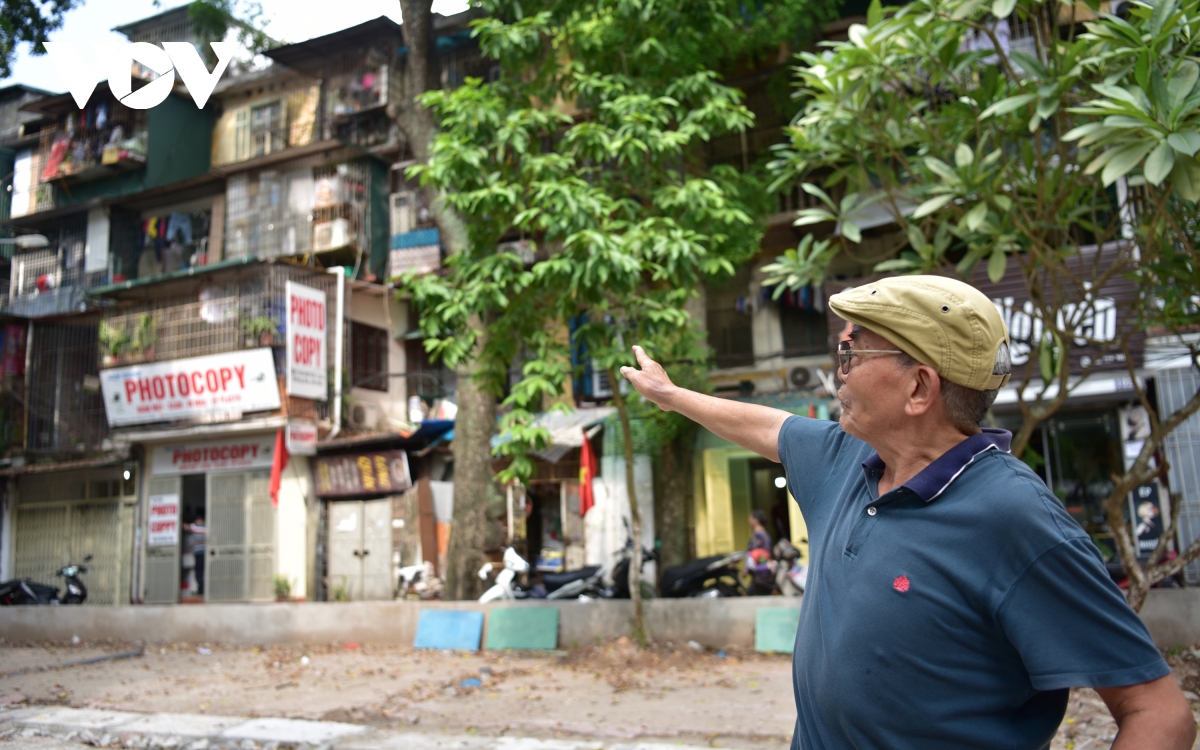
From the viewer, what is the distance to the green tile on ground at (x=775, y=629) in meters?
8.71

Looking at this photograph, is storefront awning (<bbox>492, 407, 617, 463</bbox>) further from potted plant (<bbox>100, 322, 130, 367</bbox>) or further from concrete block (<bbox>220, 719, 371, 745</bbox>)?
potted plant (<bbox>100, 322, 130, 367</bbox>)

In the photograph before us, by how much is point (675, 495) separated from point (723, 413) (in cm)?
1137

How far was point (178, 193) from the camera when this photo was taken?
781 inches

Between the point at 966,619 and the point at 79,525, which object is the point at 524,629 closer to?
the point at 966,619

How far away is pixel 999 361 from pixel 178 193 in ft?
69.6

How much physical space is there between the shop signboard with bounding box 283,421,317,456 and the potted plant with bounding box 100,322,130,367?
440 cm

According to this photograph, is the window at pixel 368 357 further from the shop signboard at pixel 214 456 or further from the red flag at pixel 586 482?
the red flag at pixel 586 482

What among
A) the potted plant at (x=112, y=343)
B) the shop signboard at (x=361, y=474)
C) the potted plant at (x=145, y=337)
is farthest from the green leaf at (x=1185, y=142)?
the potted plant at (x=112, y=343)

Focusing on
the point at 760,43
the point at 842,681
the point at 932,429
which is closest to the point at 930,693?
the point at 842,681

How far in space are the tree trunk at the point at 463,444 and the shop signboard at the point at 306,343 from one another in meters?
4.27

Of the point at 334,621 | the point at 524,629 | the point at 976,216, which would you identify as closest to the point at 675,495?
the point at 524,629

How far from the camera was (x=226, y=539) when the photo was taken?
16.5 metres

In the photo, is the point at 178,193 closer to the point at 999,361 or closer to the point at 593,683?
the point at 593,683

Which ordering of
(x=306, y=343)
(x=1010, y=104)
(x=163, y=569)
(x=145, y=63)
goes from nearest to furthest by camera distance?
1. (x=145, y=63)
2. (x=1010, y=104)
3. (x=306, y=343)
4. (x=163, y=569)
